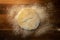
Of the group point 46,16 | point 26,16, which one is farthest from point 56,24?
point 26,16

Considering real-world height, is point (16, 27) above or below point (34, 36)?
above

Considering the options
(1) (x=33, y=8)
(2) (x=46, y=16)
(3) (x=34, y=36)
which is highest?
(1) (x=33, y=8)

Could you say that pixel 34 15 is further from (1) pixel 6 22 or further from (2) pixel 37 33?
(1) pixel 6 22

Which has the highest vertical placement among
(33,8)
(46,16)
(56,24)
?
Result: (33,8)

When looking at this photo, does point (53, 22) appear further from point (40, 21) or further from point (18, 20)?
point (18, 20)

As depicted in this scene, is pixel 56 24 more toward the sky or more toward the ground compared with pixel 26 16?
more toward the ground

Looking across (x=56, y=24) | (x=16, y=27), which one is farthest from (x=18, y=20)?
(x=56, y=24)
